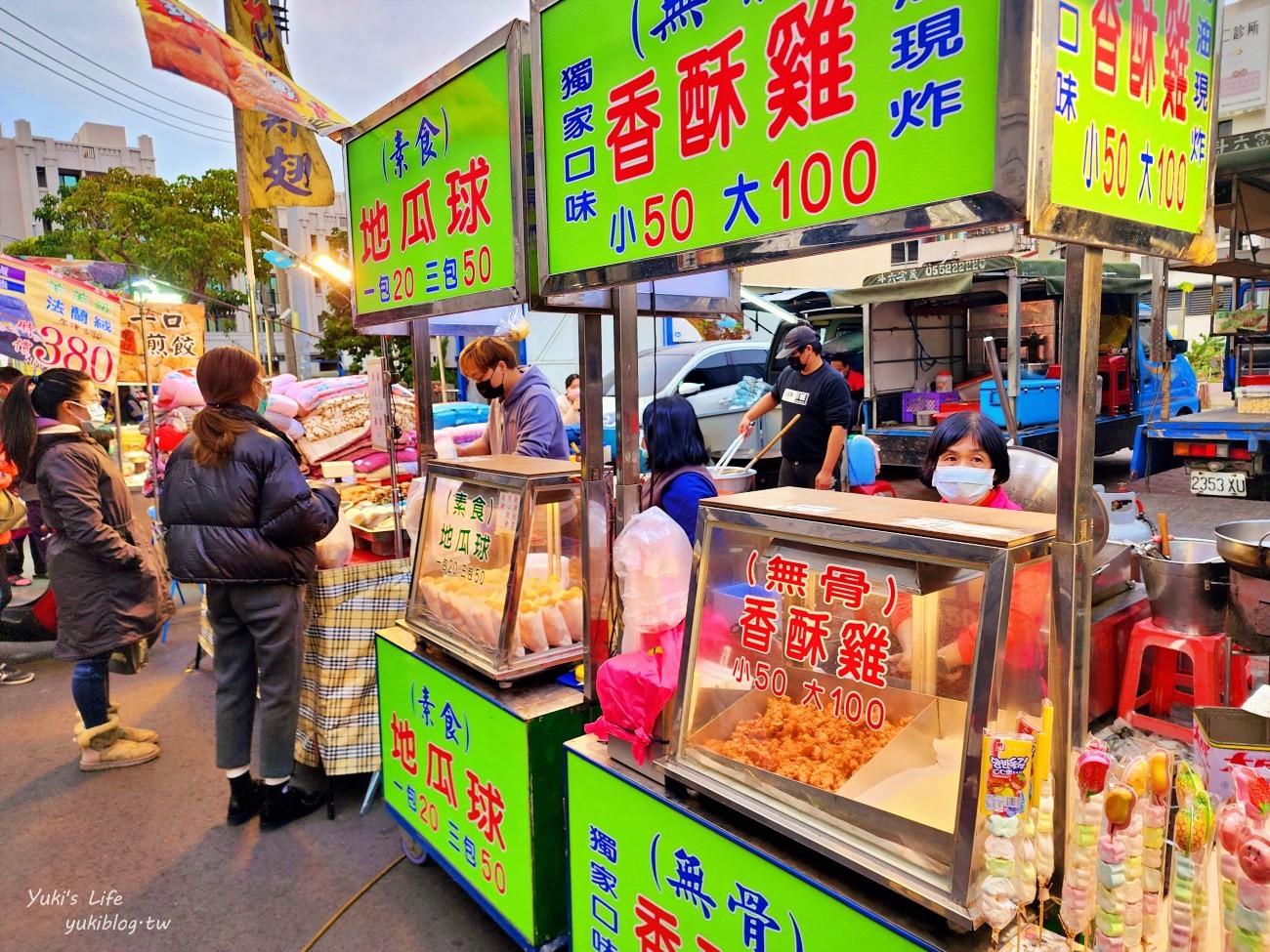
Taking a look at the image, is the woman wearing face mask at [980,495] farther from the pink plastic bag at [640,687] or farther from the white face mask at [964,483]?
the pink plastic bag at [640,687]

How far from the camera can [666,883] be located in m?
1.90

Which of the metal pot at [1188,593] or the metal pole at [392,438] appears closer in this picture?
the metal pot at [1188,593]

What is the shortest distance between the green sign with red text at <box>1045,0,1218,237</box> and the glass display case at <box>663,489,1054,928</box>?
60cm

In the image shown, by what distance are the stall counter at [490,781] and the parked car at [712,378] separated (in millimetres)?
6691

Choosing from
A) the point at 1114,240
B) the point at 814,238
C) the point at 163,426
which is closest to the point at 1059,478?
the point at 1114,240

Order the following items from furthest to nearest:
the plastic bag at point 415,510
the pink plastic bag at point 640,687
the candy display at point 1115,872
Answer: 1. the plastic bag at point 415,510
2. the pink plastic bag at point 640,687
3. the candy display at point 1115,872

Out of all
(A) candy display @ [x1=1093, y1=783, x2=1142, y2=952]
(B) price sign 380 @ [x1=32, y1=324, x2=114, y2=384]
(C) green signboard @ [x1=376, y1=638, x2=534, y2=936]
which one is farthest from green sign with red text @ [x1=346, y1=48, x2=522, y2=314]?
(B) price sign 380 @ [x1=32, y1=324, x2=114, y2=384]

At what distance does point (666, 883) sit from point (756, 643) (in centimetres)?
62

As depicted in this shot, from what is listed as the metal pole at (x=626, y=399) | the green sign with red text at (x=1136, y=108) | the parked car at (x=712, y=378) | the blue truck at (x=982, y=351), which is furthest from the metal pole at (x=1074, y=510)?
the parked car at (x=712, y=378)

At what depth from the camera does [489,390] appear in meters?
4.07

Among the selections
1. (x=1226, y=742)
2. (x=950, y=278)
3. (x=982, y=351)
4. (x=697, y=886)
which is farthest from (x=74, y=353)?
(x=982, y=351)

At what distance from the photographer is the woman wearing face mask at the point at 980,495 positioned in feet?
4.76

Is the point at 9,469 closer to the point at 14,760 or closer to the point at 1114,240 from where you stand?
the point at 14,760

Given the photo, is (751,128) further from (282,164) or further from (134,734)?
(282,164)
